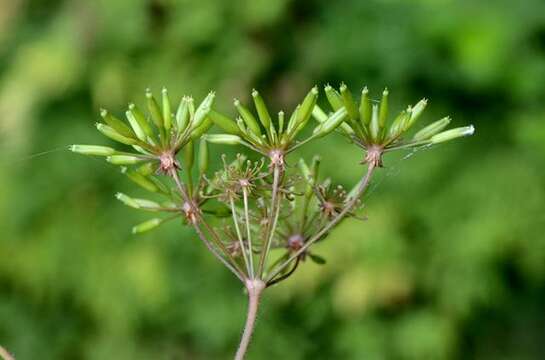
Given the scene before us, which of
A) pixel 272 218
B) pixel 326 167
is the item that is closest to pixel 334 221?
pixel 272 218

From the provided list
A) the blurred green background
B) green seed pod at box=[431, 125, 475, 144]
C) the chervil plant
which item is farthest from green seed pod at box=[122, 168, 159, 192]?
the blurred green background

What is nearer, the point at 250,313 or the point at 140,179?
the point at 250,313

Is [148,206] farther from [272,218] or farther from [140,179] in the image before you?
[272,218]

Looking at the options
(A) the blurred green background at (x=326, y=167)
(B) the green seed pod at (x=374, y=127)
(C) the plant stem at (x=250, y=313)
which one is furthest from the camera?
(A) the blurred green background at (x=326, y=167)

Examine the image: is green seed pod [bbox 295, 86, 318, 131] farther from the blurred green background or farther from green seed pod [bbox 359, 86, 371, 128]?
the blurred green background

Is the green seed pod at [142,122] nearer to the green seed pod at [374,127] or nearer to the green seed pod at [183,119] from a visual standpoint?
the green seed pod at [183,119]

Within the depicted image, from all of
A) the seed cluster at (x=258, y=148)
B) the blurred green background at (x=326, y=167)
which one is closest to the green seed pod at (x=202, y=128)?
the seed cluster at (x=258, y=148)
